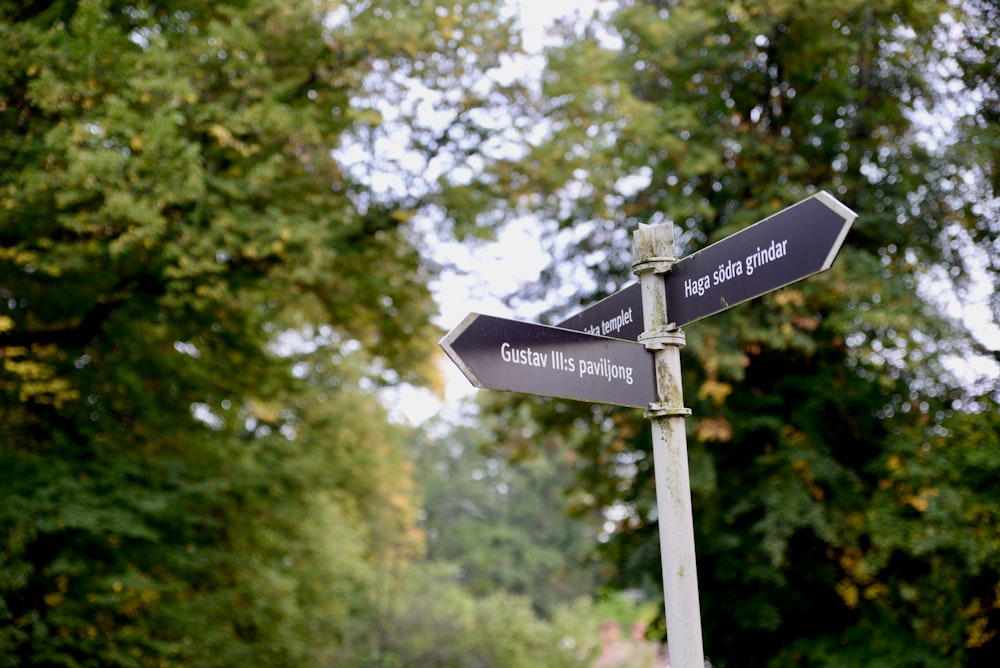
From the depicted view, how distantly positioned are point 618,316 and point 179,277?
6.10 m

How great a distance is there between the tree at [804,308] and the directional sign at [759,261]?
560 cm

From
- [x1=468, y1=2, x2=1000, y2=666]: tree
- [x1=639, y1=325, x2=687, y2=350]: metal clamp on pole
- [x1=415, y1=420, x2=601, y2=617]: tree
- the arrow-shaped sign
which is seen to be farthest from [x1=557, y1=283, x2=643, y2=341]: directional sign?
[x1=415, y1=420, x2=601, y2=617]: tree

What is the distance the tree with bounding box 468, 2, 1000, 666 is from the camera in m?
7.89

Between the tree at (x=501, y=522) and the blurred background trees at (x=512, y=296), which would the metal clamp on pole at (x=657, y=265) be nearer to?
the blurred background trees at (x=512, y=296)

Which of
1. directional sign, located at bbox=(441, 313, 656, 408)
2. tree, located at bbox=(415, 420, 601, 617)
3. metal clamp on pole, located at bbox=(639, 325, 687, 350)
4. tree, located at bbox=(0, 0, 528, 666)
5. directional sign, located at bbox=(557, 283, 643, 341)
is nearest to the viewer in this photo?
directional sign, located at bbox=(441, 313, 656, 408)

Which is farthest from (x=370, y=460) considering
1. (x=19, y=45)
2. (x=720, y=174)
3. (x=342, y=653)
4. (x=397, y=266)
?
(x=19, y=45)

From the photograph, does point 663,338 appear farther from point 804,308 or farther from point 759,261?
point 804,308

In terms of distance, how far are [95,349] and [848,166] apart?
29.8ft

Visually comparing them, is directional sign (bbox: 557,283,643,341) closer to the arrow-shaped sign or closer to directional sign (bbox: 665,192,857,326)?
Result: the arrow-shaped sign

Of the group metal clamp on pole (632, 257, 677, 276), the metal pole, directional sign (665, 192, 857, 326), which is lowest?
the metal pole

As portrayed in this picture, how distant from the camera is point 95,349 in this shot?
9961 millimetres

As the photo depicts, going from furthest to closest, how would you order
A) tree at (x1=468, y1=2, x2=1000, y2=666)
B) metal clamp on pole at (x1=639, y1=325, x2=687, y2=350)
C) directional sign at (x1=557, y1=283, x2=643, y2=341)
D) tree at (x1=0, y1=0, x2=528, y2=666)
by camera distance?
tree at (x1=468, y1=2, x2=1000, y2=666)
tree at (x1=0, y1=0, x2=528, y2=666)
directional sign at (x1=557, y1=283, x2=643, y2=341)
metal clamp on pole at (x1=639, y1=325, x2=687, y2=350)

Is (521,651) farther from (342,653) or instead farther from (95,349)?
(95,349)

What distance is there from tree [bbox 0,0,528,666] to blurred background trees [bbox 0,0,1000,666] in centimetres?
5
